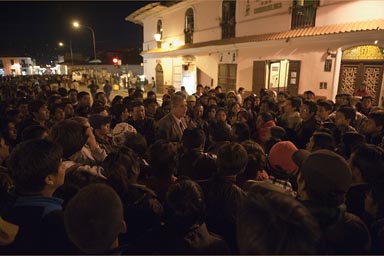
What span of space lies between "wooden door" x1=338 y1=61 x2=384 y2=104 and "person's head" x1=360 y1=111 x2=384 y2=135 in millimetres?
5706

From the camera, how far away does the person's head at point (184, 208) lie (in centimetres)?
187

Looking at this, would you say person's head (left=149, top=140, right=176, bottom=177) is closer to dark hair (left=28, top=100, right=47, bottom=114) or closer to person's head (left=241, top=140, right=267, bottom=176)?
person's head (left=241, top=140, right=267, bottom=176)

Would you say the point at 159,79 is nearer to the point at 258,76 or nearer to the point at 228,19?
the point at 228,19

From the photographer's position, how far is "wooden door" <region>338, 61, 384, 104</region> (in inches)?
363

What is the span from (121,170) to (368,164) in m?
2.29

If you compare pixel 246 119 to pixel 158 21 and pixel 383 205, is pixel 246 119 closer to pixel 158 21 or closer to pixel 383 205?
pixel 383 205

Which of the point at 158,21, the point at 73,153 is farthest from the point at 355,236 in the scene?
the point at 158,21

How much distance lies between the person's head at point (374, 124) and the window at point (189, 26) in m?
16.0

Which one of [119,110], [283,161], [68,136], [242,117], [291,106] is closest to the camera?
[68,136]

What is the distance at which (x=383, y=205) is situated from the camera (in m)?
2.38

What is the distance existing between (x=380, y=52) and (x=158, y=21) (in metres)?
18.0

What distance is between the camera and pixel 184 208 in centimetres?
187

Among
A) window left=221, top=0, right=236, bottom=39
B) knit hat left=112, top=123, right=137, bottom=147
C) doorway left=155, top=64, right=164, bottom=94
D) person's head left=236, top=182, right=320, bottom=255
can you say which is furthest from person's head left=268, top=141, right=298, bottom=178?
doorway left=155, top=64, right=164, bottom=94

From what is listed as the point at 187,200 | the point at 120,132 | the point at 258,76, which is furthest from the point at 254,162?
the point at 258,76
